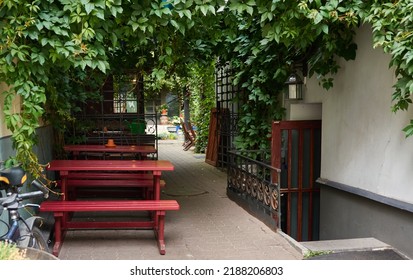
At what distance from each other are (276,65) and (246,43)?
0.71 m

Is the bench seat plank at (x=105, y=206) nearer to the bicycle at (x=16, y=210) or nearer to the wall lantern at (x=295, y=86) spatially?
the bicycle at (x=16, y=210)

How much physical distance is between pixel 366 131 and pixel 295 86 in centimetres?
186

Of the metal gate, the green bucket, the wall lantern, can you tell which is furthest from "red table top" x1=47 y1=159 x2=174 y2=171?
the green bucket

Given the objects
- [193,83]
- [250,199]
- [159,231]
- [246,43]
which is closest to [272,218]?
[250,199]

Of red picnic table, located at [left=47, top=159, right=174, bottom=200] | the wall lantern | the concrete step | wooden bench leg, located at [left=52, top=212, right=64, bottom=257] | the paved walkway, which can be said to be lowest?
the paved walkway

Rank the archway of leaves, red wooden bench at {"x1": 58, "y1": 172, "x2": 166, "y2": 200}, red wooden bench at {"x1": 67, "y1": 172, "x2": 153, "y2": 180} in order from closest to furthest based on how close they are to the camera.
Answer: the archway of leaves
red wooden bench at {"x1": 58, "y1": 172, "x2": 166, "y2": 200}
red wooden bench at {"x1": 67, "y1": 172, "x2": 153, "y2": 180}

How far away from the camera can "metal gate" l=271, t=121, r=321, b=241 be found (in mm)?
6266

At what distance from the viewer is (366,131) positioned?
4.92 meters

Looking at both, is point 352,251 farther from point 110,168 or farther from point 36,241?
point 36,241

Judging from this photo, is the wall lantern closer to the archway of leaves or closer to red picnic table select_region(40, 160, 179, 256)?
the archway of leaves

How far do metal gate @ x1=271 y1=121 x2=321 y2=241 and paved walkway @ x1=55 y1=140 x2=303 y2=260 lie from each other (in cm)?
70

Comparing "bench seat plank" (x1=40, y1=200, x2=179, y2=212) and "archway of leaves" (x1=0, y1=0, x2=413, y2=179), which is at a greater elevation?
"archway of leaves" (x1=0, y1=0, x2=413, y2=179)

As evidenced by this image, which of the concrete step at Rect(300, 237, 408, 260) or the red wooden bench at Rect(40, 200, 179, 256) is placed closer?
the concrete step at Rect(300, 237, 408, 260)

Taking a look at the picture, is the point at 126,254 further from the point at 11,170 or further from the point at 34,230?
the point at 11,170
